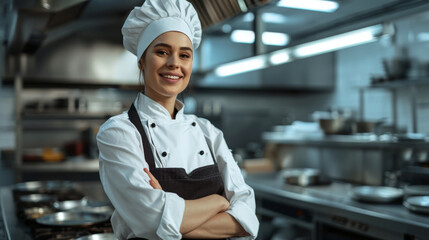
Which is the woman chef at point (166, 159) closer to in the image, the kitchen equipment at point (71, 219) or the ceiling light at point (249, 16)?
the kitchen equipment at point (71, 219)

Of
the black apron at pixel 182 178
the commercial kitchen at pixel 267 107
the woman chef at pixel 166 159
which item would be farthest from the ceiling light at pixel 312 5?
the black apron at pixel 182 178

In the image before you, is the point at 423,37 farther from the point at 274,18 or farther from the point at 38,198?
the point at 38,198

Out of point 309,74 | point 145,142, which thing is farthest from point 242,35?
point 145,142

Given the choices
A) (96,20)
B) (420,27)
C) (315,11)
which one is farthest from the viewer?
(420,27)

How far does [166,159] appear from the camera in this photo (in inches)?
50.7

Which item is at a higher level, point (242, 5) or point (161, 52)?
point (242, 5)

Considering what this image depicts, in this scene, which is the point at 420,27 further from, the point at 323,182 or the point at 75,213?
the point at 75,213

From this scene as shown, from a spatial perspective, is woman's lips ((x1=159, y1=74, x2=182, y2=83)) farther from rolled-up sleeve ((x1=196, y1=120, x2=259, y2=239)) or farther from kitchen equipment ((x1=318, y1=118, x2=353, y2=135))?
kitchen equipment ((x1=318, y1=118, x2=353, y2=135))

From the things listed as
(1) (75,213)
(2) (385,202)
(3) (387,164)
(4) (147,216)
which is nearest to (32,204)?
(1) (75,213)

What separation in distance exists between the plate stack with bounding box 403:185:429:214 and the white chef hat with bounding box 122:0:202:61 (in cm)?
178

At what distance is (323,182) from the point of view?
139 inches

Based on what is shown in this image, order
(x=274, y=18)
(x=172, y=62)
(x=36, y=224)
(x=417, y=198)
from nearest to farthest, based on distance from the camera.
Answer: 1. (x=172, y=62)
2. (x=36, y=224)
3. (x=417, y=198)
4. (x=274, y=18)

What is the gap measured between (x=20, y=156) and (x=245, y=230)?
4.06 metres

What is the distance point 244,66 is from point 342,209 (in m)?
1.27
